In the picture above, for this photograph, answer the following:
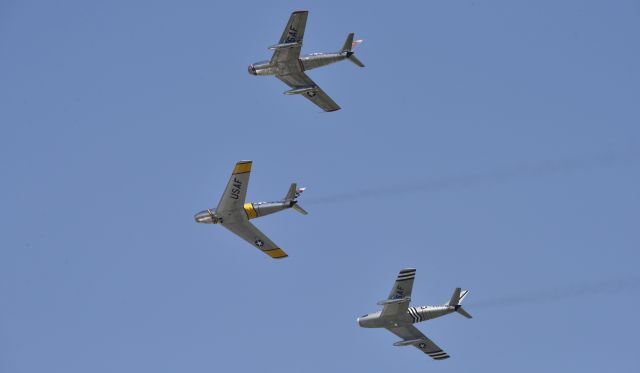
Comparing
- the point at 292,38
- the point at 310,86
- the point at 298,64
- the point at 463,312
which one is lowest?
the point at 463,312

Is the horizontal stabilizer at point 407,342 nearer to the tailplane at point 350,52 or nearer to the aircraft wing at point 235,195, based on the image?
the aircraft wing at point 235,195

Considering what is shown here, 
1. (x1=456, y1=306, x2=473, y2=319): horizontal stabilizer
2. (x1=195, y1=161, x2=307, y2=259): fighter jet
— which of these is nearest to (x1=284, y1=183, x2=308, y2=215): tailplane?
(x1=195, y1=161, x2=307, y2=259): fighter jet

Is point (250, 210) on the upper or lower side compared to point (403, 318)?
upper

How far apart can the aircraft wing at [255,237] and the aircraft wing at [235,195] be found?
1.21 m

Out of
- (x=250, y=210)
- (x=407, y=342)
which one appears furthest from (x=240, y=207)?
(x=407, y=342)

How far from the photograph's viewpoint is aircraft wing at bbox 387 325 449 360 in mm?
122625

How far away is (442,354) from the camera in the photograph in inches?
4948

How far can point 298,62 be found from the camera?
12406 centimetres

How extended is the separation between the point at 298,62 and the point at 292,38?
12.3 feet

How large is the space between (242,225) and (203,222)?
12.7ft

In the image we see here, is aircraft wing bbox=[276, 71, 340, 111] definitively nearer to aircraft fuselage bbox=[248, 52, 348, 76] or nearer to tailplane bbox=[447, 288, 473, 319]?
aircraft fuselage bbox=[248, 52, 348, 76]

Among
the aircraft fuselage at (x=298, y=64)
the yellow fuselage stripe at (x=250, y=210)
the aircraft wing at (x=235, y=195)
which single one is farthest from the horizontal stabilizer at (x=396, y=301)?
the aircraft fuselage at (x=298, y=64)

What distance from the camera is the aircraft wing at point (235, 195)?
380 ft

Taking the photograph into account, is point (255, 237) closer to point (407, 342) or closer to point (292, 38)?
point (407, 342)
